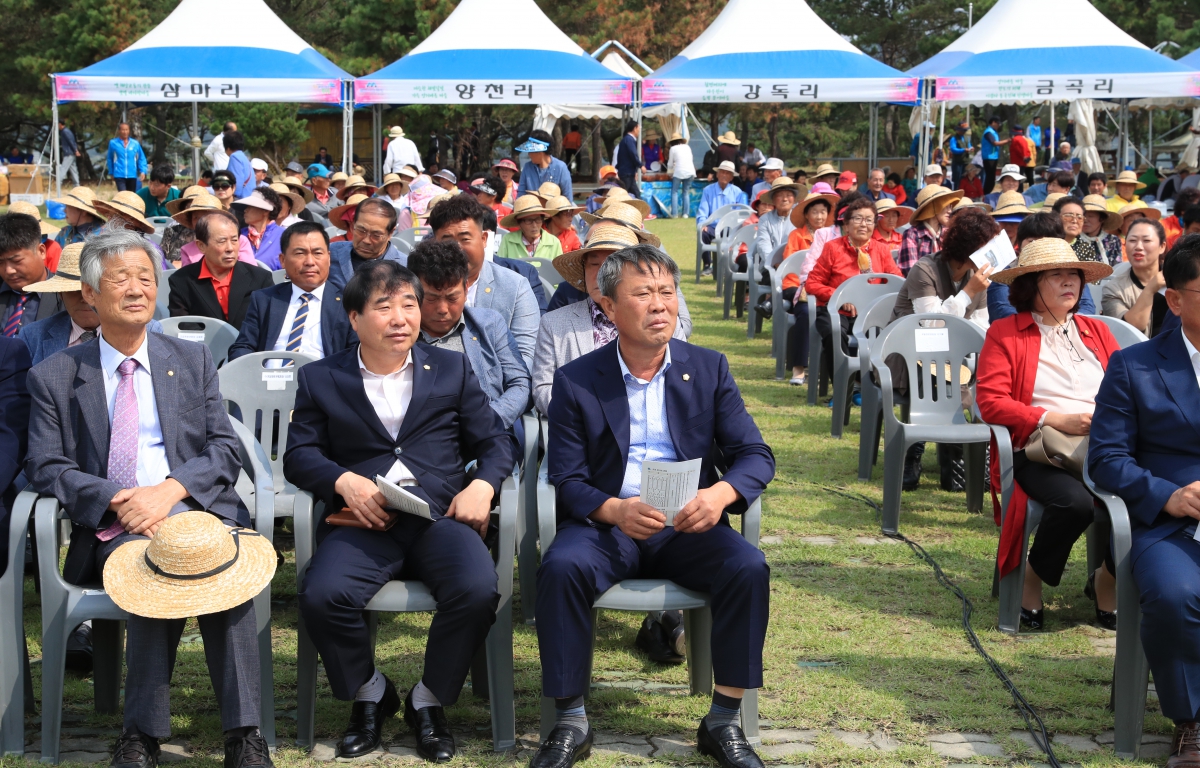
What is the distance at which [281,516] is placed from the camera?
4488 millimetres

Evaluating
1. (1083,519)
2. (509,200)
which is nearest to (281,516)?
(1083,519)

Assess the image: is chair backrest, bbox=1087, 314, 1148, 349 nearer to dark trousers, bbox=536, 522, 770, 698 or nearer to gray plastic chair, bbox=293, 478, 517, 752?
dark trousers, bbox=536, 522, 770, 698

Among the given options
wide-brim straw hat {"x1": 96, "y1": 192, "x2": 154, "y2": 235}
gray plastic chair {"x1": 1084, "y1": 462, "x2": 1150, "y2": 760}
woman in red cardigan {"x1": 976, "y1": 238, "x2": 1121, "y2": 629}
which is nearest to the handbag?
woman in red cardigan {"x1": 976, "y1": 238, "x2": 1121, "y2": 629}

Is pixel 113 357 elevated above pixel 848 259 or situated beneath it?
situated beneath

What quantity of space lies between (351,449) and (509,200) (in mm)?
12053

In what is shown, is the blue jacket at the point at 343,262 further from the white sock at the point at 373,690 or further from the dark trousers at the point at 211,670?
the dark trousers at the point at 211,670

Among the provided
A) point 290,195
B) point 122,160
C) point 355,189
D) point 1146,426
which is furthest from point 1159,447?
point 122,160

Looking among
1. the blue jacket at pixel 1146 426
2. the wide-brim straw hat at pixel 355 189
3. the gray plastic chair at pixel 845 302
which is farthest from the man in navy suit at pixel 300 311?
the wide-brim straw hat at pixel 355 189

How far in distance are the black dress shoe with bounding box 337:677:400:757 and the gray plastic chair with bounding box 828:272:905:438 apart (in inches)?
186

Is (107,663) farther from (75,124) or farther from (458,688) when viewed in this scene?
(75,124)

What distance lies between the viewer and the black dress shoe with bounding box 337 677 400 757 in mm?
3641

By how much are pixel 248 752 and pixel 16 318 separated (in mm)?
2871

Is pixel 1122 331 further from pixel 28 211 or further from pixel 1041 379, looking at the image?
pixel 28 211

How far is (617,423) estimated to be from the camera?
3906 millimetres
